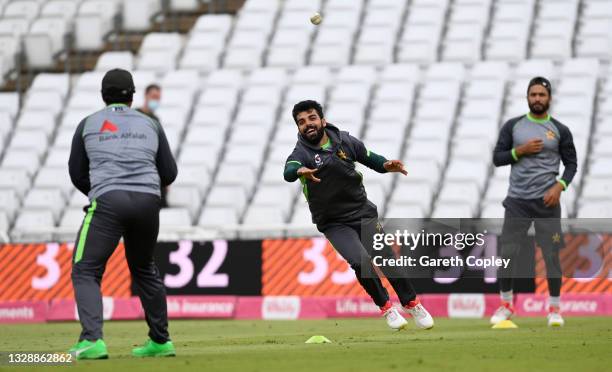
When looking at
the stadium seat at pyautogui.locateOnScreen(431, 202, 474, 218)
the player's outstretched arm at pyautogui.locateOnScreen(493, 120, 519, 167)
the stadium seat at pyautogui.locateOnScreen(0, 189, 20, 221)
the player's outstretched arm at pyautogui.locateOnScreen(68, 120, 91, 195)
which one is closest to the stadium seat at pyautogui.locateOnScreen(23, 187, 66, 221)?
the stadium seat at pyautogui.locateOnScreen(0, 189, 20, 221)

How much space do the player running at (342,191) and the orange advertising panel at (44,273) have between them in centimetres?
650

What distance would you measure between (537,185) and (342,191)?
98.3 inches

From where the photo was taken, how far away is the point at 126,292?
17.0 m

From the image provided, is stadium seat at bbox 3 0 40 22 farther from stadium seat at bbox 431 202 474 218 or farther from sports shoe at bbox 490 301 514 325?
sports shoe at bbox 490 301 514 325

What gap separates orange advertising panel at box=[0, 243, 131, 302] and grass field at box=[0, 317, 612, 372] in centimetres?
233

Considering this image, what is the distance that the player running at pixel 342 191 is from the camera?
418 inches

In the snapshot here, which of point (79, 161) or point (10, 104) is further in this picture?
point (10, 104)

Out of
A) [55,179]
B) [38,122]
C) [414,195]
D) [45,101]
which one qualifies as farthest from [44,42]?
[414,195]

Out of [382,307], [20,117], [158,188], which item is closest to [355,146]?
[382,307]

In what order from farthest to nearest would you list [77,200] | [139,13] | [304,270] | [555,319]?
1. [139,13]
2. [77,200]
3. [304,270]
4. [555,319]

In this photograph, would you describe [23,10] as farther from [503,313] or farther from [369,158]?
[369,158]

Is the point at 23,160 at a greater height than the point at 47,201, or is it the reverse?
the point at 23,160

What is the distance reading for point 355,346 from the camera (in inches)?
380

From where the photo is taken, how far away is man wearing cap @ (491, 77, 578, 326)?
12.4 metres
